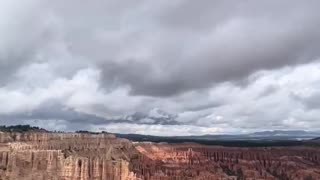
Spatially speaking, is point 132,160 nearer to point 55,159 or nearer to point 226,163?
point 55,159

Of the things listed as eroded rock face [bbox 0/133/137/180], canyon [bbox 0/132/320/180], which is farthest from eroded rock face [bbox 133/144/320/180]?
eroded rock face [bbox 0/133/137/180]

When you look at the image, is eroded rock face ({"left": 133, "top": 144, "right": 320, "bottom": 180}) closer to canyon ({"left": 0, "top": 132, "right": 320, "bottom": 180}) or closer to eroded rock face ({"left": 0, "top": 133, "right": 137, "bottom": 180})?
canyon ({"left": 0, "top": 132, "right": 320, "bottom": 180})

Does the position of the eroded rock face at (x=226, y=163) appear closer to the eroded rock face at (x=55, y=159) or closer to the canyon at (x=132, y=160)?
the canyon at (x=132, y=160)

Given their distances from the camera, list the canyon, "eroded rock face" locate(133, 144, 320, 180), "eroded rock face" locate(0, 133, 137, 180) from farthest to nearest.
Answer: "eroded rock face" locate(133, 144, 320, 180), the canyon, "eroded rock face" locate(0, 133, 137, 180)

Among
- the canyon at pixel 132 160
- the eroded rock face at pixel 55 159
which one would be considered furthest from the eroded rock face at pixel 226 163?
the eroded rock face at pixel 55 159

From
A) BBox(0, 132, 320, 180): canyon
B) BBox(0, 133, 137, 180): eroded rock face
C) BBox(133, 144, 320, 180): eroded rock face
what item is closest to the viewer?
BBox(0, 133, 137, 180): eroded rock face

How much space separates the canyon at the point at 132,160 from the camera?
97.1 metres

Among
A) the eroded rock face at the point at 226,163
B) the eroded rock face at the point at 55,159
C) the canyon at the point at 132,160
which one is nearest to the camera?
the eroded rock face at the point at 55,159

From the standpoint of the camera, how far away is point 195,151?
150 meters

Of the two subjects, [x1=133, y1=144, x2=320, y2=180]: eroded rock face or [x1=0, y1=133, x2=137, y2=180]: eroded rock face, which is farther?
[x1=133, y1=144, x2=320, y2=180]: eroded rock face

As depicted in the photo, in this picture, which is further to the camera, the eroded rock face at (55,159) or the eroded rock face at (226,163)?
the eroded rock face at (226,163)

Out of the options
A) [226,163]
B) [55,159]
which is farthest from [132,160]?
[226,163]

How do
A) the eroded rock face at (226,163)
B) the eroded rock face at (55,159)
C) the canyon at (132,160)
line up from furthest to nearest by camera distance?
the eroded rock face at (226,163) < the canyon at (132,160) < the eroded rock face at (55,159)

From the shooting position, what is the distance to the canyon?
97125 mm
